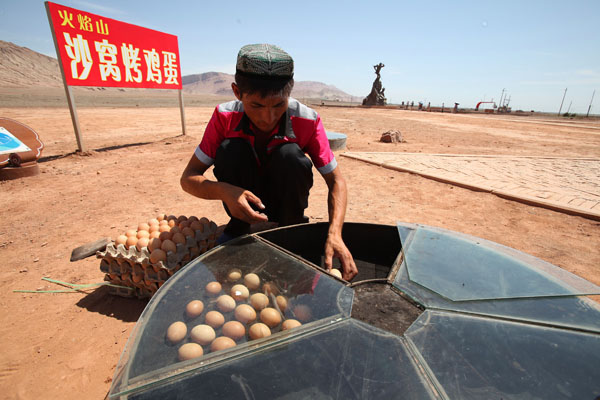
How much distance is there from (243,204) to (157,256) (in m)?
0.59

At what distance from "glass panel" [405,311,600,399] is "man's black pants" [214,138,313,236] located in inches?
43.6

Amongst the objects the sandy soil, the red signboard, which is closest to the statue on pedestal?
the red signboard

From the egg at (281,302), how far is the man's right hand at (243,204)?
0.44 meters

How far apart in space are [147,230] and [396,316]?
1506mm

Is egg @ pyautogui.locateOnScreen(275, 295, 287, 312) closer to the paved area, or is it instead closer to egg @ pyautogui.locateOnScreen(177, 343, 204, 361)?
egg @ pyautogui.locateOnScreen(177, 343, 204, 361)

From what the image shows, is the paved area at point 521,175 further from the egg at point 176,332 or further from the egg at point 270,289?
the egg at point 176,332

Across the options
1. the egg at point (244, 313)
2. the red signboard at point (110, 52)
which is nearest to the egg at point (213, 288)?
the egg at point (244, 313)

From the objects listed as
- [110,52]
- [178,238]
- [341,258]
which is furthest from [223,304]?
[110,52]

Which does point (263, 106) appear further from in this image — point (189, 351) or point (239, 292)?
point (189, 351)

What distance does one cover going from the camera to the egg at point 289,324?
103cm

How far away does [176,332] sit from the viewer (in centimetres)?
100

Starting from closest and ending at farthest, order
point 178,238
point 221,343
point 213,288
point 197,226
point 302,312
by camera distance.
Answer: point 221,343
point 302,312
point 213,288
point 178,238
point 197,226

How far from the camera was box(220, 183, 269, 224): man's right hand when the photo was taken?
1498mm

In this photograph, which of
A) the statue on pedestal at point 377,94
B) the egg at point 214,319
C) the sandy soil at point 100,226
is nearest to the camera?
the egg at point 214,319
